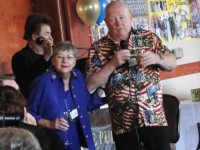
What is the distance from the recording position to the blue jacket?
2400 millimetres

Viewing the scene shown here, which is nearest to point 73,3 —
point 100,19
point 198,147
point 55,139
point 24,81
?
point 100,19

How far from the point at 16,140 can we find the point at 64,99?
1150mm

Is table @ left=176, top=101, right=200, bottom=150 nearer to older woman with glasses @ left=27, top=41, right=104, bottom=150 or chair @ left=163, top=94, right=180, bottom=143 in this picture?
chair @ left=163, top=94, right=180, bottom=143

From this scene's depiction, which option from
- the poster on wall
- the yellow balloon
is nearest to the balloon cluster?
the yellow balloon

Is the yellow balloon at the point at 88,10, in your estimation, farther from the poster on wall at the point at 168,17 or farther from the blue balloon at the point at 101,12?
the poster on wall at the point at 168,17

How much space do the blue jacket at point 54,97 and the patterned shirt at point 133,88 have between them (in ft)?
0.36

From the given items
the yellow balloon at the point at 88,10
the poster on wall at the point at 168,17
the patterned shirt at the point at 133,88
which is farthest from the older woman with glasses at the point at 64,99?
the poster on wall at the point at 168,17

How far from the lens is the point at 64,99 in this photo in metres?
2.44

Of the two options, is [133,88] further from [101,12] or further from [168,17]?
[168,17]

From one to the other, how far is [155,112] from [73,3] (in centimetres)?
196

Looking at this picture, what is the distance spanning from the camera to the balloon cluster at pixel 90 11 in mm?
3742

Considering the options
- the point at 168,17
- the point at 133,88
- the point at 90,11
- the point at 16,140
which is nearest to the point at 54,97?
the point at 133,88

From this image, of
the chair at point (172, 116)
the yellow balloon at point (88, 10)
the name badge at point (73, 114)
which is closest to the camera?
the name badge at point (73, 114)

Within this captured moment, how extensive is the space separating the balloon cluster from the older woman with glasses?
1.34m
